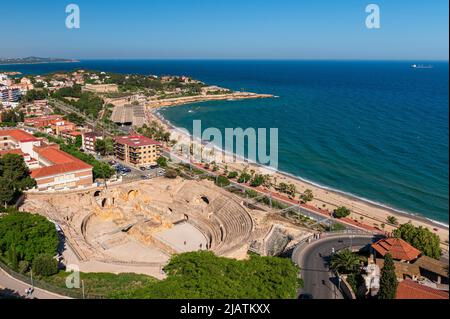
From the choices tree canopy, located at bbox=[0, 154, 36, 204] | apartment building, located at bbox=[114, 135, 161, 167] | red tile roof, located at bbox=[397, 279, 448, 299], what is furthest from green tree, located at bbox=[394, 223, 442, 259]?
apartment building, located at bbox=[114, 135, 161, 167]

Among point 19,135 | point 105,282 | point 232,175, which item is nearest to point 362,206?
point 232,175

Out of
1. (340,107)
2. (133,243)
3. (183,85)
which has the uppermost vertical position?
(183,85)

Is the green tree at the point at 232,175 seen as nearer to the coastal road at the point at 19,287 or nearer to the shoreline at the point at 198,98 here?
the coastal road at the point at 19,287

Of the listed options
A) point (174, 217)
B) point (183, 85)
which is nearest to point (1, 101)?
point (183, 85)

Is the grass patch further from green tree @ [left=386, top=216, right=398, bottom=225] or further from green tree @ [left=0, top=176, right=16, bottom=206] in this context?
green tree @ [left=386, top=216, right=398, bottom=225]

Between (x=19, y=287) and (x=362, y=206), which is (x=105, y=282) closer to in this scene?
(x=19, y=287)

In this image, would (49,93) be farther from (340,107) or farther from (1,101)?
(340,107)
